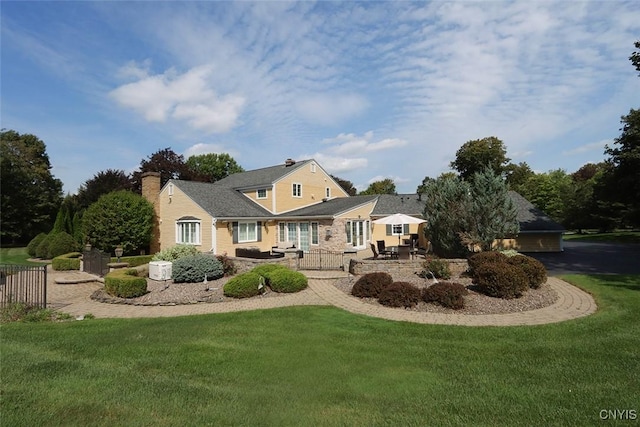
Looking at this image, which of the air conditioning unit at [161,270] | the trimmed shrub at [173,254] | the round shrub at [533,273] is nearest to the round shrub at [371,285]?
the round shrub at [533,273]

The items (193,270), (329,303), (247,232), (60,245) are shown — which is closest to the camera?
(329,303)

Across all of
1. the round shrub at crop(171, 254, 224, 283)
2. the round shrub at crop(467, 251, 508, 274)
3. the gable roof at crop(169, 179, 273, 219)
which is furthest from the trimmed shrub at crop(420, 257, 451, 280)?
the gable roof at crop(169, 179, 273, 219)

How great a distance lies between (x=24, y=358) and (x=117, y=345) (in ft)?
4.55

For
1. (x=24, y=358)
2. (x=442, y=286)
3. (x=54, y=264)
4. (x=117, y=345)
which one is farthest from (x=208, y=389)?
(x=54, y=264)

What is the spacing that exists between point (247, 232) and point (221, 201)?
10.5 feet

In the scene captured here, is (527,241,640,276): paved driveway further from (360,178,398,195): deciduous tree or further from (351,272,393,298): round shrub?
(360,178,398,195): deciduous tree

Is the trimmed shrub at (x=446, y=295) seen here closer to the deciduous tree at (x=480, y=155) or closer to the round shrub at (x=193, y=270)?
the round shrub at (x=193, y=270)

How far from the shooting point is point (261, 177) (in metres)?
30.9

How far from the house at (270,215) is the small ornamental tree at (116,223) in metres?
2.47

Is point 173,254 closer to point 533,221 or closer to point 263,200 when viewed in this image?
point 263,200

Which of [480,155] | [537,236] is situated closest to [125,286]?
[537,236]

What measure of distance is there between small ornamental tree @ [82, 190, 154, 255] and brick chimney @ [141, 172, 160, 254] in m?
2.25

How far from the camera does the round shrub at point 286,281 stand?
12.6 metres

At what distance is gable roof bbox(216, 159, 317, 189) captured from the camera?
28.8 m
